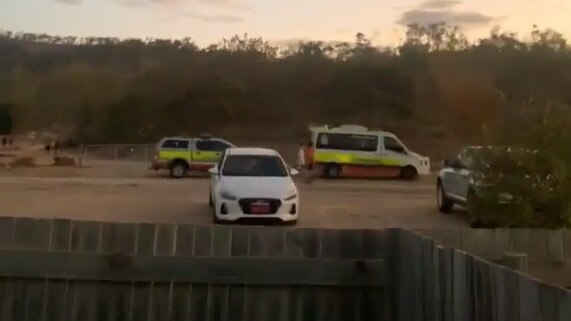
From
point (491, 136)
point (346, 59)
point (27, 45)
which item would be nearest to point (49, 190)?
point (491, 136)

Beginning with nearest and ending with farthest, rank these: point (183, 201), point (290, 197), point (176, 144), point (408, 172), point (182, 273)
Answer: point (182, 273) → point (290, 197) → point (183, 201) → point (176, 144) → point (408, 172)

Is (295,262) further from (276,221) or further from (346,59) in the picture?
(346,59)

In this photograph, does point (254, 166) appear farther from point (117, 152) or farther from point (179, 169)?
point (117, 152)

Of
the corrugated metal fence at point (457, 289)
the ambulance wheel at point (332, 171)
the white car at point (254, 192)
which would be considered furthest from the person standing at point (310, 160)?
the corrugated metal fence at point (457, 289)

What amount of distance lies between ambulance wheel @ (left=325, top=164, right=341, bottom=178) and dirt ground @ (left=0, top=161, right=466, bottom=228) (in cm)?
131

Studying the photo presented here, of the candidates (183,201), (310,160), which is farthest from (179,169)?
(183,201)

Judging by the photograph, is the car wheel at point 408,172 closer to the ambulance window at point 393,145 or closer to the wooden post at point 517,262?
the ambulance window at point 393,145

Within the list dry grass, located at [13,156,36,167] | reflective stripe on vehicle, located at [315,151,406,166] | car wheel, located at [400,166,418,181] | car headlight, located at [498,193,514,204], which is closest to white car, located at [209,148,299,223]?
car headlight, located at [498,193,514,204]

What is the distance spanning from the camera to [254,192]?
1950cm

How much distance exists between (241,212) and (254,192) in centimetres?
50

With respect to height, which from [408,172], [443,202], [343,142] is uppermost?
[343,142]

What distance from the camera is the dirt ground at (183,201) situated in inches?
915

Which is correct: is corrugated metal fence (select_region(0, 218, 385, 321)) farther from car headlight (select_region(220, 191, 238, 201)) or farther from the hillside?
the hillside

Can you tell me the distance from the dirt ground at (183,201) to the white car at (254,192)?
6.26 ft
